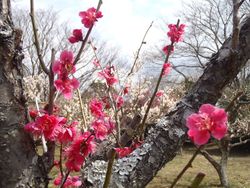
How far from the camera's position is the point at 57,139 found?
1.03 meters

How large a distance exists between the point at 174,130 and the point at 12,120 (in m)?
0.54

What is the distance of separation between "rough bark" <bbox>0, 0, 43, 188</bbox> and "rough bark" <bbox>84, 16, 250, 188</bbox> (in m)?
0.27

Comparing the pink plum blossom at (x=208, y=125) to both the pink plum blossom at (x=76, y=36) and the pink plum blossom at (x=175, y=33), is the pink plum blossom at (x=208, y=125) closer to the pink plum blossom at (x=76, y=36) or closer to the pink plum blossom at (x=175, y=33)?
the pink plum blossom at (x=76, y=36)

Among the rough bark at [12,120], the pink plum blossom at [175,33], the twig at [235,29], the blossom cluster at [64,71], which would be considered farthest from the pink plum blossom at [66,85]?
the pink plum blossom at [175,33]

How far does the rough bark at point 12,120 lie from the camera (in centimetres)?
96

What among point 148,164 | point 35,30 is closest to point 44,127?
point 35,30

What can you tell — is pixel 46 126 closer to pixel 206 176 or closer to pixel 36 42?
pixel 36 42

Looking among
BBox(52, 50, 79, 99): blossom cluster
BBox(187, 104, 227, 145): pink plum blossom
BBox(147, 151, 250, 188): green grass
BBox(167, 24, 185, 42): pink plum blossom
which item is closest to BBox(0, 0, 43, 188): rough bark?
BBox(52, 50, 79, 99): blossom cluster

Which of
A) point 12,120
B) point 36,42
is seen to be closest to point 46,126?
point 12,120

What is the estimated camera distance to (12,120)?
0.99 metres

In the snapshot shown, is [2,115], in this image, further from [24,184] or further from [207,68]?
[207,68]

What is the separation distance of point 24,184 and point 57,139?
15 cm

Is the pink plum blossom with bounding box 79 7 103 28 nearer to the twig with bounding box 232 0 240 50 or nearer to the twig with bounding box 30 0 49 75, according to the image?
the twig with bounding box 30 0 49 75

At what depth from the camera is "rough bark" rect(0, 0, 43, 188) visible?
96 centimetres
